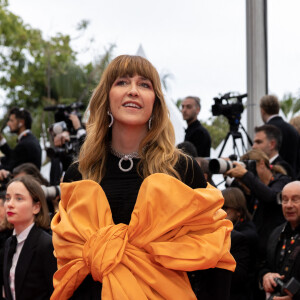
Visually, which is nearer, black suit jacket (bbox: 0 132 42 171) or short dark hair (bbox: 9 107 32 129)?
black suit jacket (bbox: 0 132 42 171)

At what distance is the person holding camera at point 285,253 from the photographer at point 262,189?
0.33 m

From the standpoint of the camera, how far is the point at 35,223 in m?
4.51

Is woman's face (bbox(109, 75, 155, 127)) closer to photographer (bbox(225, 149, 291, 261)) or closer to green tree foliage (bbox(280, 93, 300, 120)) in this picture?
photographer (bbox(225, 149, 291, 261))

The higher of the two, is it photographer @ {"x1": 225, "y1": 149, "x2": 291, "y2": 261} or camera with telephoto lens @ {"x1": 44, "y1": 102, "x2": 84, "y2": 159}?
camera with telephoto lens @ {"x1": 44, "y1": 102, "x2": 84, "y2": 159}

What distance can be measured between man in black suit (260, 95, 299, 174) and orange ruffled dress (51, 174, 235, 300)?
153 inches

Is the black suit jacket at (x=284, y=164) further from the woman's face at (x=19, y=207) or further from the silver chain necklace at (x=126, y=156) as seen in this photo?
the silver chain necklace at (x=126, y=156)

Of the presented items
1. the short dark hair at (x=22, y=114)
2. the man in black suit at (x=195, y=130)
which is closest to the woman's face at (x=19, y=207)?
the man in black suit at (x=195, y=130)

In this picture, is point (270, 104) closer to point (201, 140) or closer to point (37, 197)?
point (201, 140)

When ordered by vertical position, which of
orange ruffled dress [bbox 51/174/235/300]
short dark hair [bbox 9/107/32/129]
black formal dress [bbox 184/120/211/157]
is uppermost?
orange ruffled dress [bbox 51/174/235/300]

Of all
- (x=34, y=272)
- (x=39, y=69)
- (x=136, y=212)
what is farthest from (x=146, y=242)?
(x=39, y=69)

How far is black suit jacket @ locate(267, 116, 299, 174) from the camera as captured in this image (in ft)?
19.9

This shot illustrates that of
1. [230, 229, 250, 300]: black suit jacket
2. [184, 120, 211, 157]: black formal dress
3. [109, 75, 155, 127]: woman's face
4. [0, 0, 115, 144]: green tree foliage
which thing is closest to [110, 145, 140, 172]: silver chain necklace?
[109, 75, 155, 127]: woman's face

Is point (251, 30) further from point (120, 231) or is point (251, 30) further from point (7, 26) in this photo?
point (7, 26)

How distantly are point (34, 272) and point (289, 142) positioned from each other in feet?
9.94
